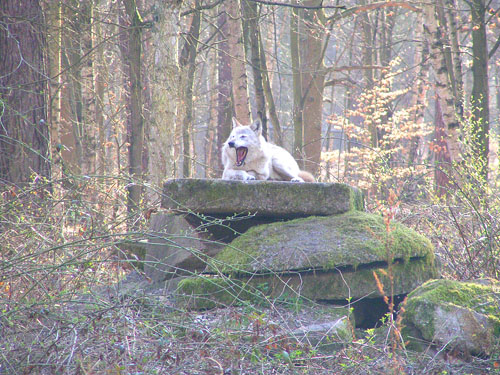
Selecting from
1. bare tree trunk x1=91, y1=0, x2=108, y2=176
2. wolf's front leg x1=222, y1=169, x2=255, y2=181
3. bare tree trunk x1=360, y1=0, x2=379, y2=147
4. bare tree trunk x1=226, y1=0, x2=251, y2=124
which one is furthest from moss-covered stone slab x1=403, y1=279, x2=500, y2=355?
bare tree trunk x1=360, y1=0, x2=379, y2=147

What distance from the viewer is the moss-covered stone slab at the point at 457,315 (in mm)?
4016

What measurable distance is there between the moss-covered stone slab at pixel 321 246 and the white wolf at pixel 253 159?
4.02 feet

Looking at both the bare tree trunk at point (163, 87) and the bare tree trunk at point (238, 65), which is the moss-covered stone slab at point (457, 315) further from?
the bare tree trunk at point (238, 65)

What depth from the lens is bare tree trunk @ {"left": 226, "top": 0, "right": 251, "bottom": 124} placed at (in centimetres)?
996

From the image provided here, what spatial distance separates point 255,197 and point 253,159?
147 centimetres

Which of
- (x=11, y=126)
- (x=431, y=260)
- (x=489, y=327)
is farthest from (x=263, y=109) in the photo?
(x=489, y=327)

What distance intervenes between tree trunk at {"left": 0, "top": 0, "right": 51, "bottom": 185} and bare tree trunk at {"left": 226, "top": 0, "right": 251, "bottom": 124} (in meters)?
3.82

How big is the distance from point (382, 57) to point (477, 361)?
1499cm

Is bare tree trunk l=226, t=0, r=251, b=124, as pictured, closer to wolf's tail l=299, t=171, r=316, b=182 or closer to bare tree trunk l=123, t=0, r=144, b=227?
bare tree trunk l=123, t=0, r=144, b=227

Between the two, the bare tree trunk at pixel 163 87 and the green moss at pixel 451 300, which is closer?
the green moss at pixel 451 300

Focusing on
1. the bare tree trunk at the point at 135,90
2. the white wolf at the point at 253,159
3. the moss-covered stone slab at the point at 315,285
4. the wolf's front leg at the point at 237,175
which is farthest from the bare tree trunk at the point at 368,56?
the moss-covered stone slab at the point at 315,285

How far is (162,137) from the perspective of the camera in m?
8.71

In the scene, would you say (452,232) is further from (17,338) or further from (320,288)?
(17,338)

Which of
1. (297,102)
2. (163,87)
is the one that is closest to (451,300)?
(163,87)
